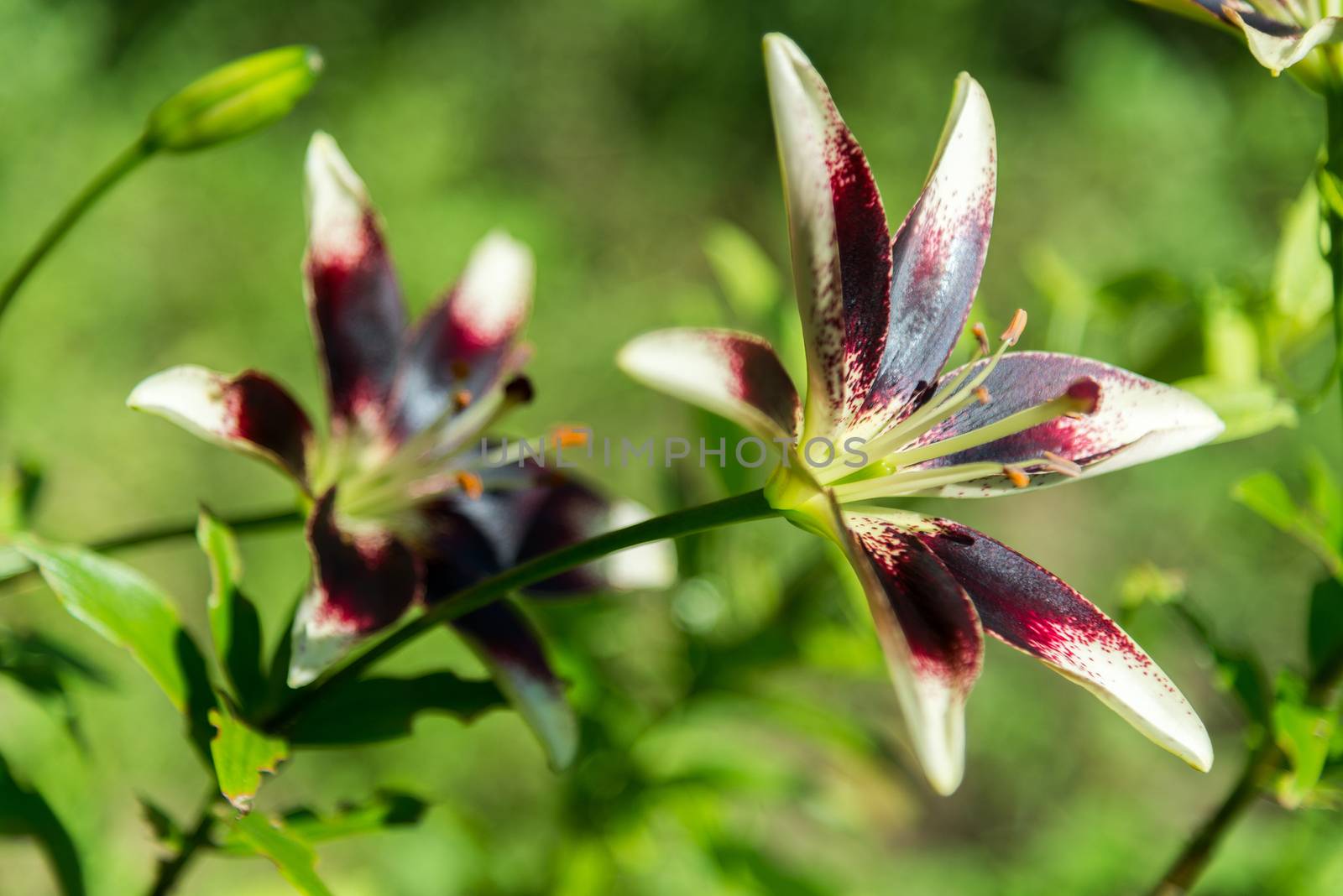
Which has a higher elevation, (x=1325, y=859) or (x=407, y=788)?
(x=407, y=788)

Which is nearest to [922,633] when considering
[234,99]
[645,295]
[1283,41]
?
[1283,41]

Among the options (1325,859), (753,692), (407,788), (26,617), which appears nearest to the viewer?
→ (407,788)

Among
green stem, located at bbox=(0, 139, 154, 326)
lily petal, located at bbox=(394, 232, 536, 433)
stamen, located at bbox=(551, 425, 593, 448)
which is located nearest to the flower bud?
green stem, located at bbox=(0, 139, 154, 326)

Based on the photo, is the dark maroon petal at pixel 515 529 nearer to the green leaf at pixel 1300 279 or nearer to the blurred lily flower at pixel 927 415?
the blurred lily flower at pixel 927 415

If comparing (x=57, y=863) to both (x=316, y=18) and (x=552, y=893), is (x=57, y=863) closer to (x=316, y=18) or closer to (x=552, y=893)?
(x=552, y=893)

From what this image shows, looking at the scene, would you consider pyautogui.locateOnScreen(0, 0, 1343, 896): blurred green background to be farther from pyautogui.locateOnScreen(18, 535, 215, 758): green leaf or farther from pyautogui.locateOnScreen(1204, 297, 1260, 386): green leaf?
pyautogui.locateOnScreen(18, 535, 215, 758): green leaf

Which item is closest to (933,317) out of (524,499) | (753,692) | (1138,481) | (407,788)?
(524,499)

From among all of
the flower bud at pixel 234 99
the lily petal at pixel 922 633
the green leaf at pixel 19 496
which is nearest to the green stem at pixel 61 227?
the flower bud at pixel 234 99
